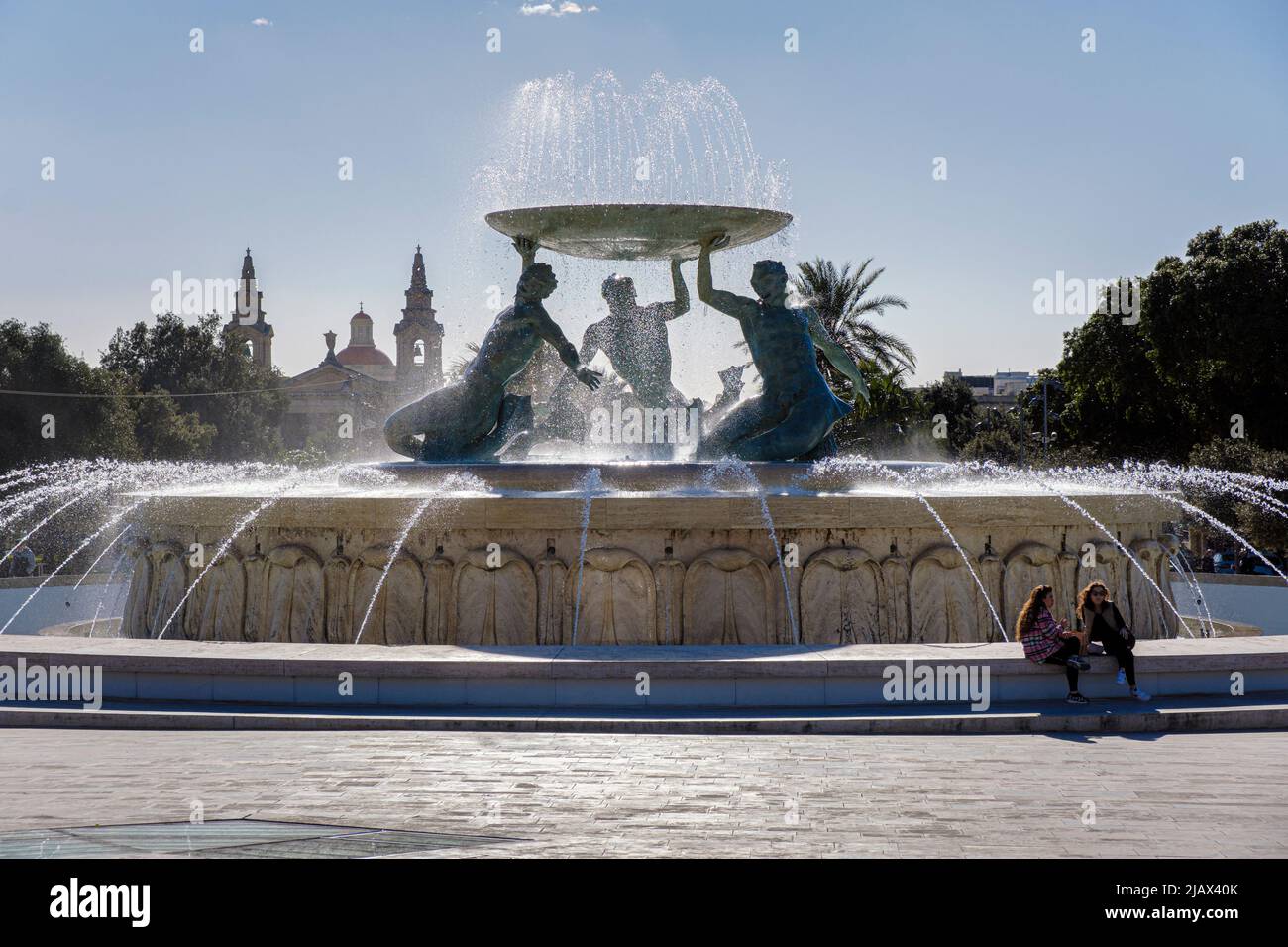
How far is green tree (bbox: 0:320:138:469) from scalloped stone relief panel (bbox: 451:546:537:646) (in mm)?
35401

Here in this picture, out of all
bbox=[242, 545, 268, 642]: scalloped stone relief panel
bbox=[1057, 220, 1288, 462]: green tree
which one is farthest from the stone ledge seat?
bbox=[1057, 220, 1288, 462]: green tree

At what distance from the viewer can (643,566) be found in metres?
9.98

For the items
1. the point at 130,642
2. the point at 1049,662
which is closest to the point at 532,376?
the point at 130,642

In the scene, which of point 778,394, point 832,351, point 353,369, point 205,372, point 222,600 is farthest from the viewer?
point 353,369

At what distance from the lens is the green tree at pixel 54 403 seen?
42375 millimetres

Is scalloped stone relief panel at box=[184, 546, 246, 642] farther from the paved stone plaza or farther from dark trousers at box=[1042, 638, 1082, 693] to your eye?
dark trousers at box=[1042, 638, 1082, 693]

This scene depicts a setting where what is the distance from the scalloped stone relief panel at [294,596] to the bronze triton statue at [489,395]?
3110 mm

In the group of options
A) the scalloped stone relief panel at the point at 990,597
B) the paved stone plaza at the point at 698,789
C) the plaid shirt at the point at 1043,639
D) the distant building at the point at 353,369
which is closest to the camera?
the paved stone plaza at the point at 698,789

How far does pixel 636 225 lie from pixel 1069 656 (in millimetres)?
8140

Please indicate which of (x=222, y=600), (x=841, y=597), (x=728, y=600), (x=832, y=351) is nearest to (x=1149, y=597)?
(x=841, y=597)

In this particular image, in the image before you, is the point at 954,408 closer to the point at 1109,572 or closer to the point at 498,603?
the point at 1109,572

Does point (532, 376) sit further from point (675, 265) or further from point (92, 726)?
point (92, 726)

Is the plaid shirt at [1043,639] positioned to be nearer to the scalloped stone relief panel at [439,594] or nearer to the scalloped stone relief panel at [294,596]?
the scalloped stone relief panel at [439,594]

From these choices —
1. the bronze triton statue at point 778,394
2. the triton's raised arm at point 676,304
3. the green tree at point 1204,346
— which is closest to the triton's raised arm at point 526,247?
the triton's raised arm at point 676,304
